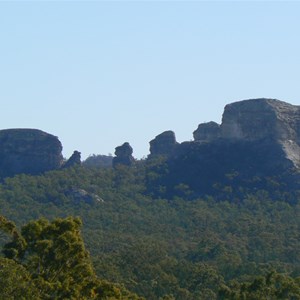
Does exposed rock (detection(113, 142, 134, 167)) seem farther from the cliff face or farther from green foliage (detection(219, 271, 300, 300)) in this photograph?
green foliage (detection(219, 271, 300, 300))

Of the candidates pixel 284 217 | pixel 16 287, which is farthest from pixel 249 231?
pixel 16 287

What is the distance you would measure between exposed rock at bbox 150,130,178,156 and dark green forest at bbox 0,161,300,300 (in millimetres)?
4284

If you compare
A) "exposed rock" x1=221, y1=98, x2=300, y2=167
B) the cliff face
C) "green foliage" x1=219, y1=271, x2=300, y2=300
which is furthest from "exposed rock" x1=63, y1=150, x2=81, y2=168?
"green foliage" x1=219, y1=271, x2=300, y2=300

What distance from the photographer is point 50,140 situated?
14788 cm

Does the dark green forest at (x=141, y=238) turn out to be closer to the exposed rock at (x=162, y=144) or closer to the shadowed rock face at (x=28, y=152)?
the shadowed rock face at (x=28, y=152)

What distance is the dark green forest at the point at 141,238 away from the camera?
46969 mm

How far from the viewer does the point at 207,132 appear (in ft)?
486

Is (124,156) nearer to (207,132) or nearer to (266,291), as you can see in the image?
(207,132)

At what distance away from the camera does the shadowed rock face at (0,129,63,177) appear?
5832 inches

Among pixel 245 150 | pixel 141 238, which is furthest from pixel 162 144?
pixel 141 238

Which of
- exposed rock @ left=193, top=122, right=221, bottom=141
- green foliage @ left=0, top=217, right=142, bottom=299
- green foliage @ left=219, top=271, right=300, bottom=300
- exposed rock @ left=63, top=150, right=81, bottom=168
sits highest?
exposed rock @ left=193, top=122, right=221, bottom=141

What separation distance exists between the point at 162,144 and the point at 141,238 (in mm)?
53785

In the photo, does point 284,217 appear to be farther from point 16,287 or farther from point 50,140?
point 16,287

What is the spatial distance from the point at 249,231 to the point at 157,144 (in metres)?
45.9
